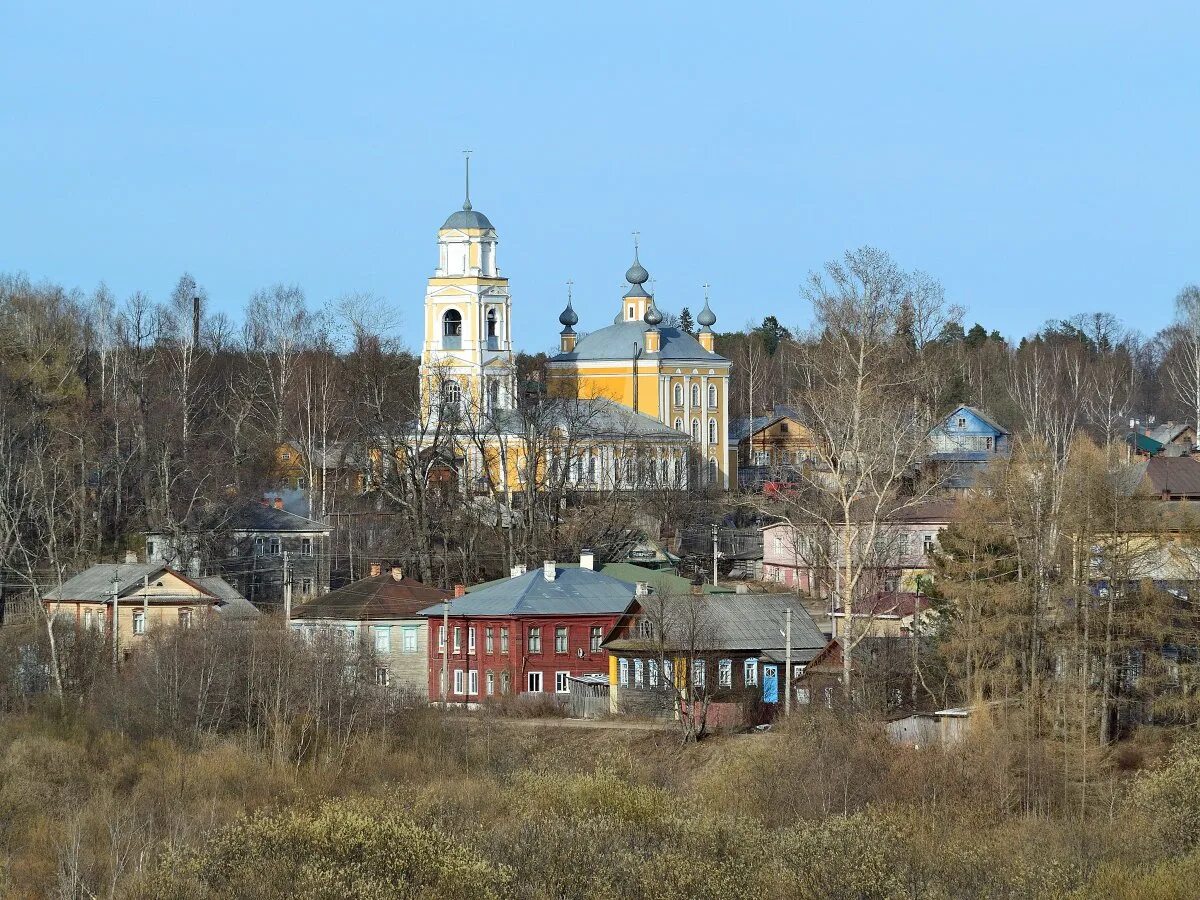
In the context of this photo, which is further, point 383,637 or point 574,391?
point 574,391

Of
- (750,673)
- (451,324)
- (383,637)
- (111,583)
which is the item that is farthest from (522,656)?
(451,324)

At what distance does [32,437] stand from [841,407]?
21873mm

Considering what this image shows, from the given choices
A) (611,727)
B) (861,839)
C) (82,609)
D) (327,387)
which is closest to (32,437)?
(82,609)

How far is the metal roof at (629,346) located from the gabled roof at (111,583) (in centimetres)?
2903

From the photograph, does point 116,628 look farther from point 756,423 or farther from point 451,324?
point 756,423

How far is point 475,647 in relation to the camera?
41.9 m

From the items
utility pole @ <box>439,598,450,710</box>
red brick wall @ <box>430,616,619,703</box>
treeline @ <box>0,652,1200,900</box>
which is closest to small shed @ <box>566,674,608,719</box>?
red brick wall @ <box>430,616,619,703</box>

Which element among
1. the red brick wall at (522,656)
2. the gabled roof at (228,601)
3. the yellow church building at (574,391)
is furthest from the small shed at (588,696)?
the yellow church building at (574,391)

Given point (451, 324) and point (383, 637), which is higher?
point (451, 324)

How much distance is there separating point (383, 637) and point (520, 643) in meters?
3.13

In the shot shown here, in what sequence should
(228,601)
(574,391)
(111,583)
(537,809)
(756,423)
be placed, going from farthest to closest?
1. (756,423)
2. (574,391)
3. (228,601)
4. (111,583)
5. (537,809)

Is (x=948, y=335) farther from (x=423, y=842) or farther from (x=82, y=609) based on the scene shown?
(x=423, y=842)

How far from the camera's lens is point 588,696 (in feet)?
131

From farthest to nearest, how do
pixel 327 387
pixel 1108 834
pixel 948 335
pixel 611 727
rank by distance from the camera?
pixel 948 335, pixel 327 387, pixel 611 727, pixel 1108 834
